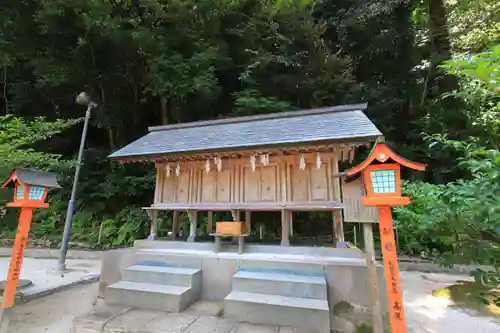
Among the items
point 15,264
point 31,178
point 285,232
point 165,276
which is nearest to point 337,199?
point 285,232

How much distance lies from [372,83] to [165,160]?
12.5 meters

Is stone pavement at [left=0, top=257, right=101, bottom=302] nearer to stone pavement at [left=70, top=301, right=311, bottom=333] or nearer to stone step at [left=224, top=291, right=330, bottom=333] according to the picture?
stone pavement at [left=70, top=301, right=311, bottom=333]

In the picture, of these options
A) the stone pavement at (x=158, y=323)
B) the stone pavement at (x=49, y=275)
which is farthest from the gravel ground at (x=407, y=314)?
the stone pavement at (x=158, y=323)

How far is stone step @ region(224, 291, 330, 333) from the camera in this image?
4270mm

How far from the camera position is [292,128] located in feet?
21.7

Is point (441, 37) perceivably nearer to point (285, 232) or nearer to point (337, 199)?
point (337, 199)

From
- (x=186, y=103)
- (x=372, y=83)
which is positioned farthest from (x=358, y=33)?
(x=186, y=103)

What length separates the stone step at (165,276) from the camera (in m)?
5.52

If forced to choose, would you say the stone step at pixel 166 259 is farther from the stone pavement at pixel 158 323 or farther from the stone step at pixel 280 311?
the stone step at pixel 280 311

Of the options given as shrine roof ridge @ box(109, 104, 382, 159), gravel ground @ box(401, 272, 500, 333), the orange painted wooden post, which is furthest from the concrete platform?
shrine roof ridge @ box(109, 104, 382, 159)

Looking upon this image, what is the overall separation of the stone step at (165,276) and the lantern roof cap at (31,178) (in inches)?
95.6

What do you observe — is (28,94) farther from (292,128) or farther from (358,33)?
(358,33)

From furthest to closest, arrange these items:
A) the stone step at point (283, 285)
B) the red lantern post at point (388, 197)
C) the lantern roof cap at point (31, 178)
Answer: the stone step at point (283, 285) → the lantern roof cap at point (31, 178) → the red lantern post at point (388, 197)

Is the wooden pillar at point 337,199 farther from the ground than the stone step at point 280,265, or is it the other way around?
the wooden pillar at point 337,199
